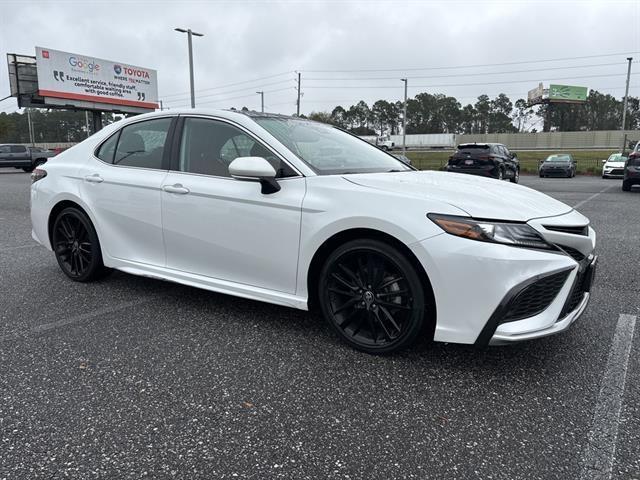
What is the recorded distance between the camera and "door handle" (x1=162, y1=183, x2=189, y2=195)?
11.5 feet

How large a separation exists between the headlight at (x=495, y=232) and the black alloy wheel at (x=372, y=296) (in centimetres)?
33

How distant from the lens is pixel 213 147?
3559 mm

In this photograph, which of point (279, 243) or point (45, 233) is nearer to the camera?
point (279, 243)

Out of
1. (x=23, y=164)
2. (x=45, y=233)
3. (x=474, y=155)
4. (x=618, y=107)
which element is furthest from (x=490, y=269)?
(x=618, y=107)

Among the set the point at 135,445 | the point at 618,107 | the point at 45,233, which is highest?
the point at 618,107

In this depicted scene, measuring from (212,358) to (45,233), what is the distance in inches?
104

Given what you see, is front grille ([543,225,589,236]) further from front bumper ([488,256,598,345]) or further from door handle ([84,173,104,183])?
door handle ([84,173,104,183])

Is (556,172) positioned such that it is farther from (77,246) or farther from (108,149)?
(77,246)

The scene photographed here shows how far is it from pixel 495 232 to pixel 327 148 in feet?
4.99

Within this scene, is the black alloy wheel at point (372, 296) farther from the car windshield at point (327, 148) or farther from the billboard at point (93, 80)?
the billboard at point (93, 80)

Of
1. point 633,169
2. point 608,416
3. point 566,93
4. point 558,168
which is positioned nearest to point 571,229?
point 608,416

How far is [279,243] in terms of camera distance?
3.10 meters

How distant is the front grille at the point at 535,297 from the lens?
8.12 ft

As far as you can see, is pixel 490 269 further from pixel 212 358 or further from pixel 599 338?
pixel 212 358
